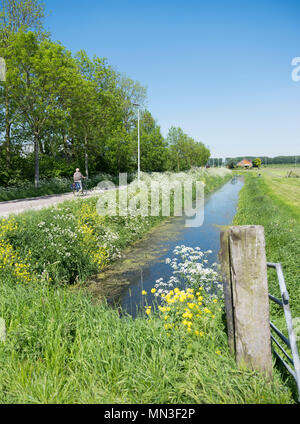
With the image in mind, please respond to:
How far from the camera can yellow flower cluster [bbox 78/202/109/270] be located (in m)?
8.63

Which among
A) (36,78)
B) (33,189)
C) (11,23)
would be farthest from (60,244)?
(11,23)

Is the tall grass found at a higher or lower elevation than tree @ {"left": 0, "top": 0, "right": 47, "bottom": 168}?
lower

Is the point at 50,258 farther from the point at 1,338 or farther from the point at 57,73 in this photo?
the point at 57,73

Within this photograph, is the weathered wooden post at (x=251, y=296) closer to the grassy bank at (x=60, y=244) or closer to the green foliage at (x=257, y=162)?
the grassy bank at (x=60, y=244)

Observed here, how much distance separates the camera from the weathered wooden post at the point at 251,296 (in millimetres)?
2559

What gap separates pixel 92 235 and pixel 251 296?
24.9ft

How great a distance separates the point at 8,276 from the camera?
5.66 meters

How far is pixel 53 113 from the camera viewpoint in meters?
18.2

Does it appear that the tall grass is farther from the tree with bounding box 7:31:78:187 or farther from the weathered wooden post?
the tree with bounding box 7:31:78:187

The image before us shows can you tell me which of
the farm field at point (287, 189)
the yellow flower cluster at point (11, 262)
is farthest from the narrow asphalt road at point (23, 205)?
the farm field at point (287, 189)

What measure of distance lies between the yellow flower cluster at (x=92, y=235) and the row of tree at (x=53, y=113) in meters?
10.5

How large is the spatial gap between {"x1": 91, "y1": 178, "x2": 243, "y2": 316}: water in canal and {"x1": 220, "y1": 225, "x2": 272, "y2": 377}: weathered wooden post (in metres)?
3.11

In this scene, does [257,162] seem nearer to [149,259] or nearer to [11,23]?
[11,23]

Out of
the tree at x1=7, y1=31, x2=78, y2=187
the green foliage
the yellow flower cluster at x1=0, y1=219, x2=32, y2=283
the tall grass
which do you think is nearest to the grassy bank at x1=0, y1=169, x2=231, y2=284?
the yellow flower cluster at x1=0, y1=219, x2=32, y2=283
